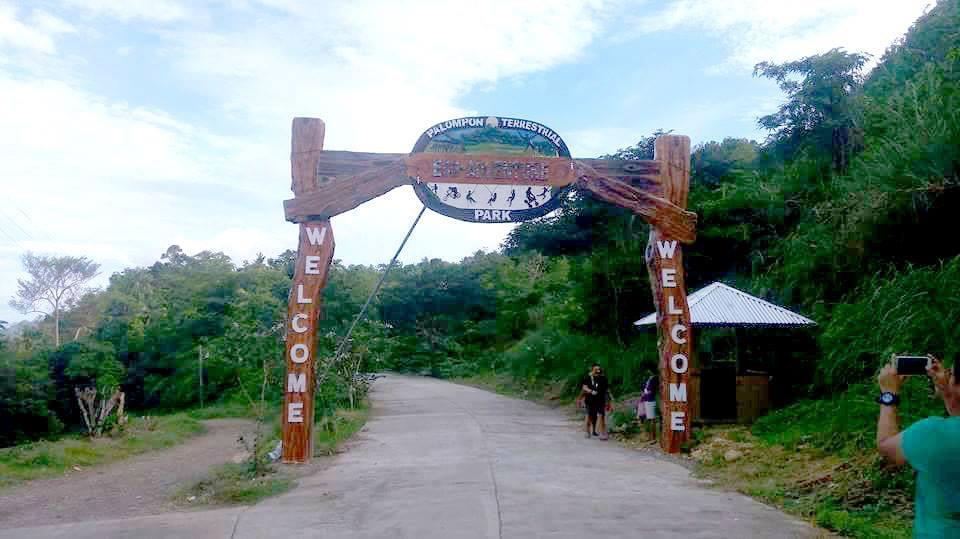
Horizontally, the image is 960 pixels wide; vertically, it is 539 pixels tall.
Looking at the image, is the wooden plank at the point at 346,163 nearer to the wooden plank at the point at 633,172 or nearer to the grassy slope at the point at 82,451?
the wooden plank at the point at 633,172

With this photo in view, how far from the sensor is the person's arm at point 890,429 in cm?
371

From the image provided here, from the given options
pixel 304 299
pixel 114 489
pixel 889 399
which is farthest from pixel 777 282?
pixel 889 399

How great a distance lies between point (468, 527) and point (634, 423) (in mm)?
9821

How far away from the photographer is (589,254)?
2530 centimetres

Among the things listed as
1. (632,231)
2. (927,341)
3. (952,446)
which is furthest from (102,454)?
(952,446)

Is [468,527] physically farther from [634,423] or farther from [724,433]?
[634,423]

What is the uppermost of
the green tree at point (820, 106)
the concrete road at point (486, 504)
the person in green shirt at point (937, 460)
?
the green tree at point (820, 106)

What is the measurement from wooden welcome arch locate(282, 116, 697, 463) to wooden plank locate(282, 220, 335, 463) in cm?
1

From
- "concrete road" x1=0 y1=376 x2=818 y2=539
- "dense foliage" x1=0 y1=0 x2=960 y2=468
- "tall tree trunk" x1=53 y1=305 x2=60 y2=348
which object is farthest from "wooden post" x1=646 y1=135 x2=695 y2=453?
"tall tree trunk" x1=53 y1=305 x2=60 y2=348

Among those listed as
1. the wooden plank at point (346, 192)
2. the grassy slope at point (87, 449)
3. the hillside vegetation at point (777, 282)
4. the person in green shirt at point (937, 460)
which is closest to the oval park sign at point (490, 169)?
the wooden plank at point (346, 192)

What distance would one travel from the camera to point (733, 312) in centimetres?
1534

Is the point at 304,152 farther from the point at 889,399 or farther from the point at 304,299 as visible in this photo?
the point at 889,399

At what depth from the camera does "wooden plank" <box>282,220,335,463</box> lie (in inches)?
464

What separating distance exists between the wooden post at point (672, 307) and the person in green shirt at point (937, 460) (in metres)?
8.88
